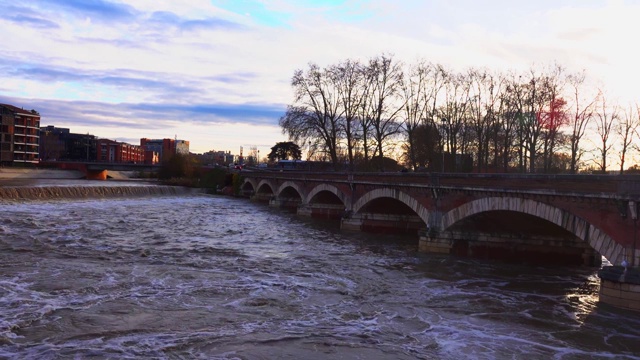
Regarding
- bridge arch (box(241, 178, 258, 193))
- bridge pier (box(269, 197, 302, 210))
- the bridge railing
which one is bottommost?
bridge pier (box(269, 197, 302, 210))

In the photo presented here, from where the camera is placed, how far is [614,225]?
1616cm

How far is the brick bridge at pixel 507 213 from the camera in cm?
1623

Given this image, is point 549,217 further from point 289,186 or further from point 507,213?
point 289,186

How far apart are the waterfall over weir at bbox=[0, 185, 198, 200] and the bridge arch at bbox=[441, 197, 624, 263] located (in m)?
40.6

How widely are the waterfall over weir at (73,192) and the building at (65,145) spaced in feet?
280

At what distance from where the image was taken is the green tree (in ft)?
396

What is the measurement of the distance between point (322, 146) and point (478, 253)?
3917cm

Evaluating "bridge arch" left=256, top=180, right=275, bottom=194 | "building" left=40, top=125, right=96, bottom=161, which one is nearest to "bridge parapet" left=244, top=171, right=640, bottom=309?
"bridge arch" left=256, top=180, right=275, bottom=194

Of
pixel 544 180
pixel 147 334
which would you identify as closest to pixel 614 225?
pixel 544 180

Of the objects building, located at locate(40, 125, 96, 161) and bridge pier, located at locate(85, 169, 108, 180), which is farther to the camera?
building, located at locate(40, 125, 96, 161)

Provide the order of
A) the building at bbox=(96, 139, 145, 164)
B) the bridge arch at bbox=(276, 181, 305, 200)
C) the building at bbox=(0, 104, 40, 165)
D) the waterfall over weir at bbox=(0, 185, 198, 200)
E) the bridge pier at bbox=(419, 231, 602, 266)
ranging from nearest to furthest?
the bridge pier at bbox=(419, 231, 602, 266) < the waterfall over weir at bbox=(0, 185, 198, 200) < the bridge arch at bbox=(276, 181, 305, 200) < the building at bbox=(0, 104, 40, 165) < the building at bbox=(96, 139, 145, 164)

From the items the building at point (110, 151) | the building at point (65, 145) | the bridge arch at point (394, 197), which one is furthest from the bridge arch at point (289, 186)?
the building at point (110, 151)

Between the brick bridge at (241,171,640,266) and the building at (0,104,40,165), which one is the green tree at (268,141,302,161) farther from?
the brick bridge at (241,171,640,266)

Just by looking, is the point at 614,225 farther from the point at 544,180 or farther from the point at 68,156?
the point at 68,156
